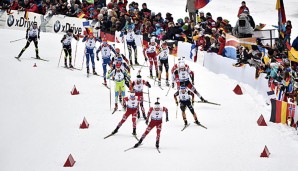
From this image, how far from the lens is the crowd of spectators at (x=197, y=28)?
22.7 meters

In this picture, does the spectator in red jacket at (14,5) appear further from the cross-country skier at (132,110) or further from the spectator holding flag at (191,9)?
the cross-country skier at (132,110)

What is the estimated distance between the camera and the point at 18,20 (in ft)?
117

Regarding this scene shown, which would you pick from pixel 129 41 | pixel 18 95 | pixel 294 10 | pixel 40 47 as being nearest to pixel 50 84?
pixel 18 95

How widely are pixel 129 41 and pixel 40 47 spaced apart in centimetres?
605

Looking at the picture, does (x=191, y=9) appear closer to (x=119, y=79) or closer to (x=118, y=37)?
(x=118, y=37)

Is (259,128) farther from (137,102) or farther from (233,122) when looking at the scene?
(137,102)

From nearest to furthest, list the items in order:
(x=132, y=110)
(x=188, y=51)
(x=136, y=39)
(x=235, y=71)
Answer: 1. (x=132, y=110)
2. (x=235, y=71)
3. (x=188, y=51)
4. (x=136, y=39)

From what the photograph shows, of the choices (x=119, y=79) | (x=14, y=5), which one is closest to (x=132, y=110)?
(x=119, y=79)

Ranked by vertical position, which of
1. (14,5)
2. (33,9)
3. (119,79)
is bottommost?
(119,79)

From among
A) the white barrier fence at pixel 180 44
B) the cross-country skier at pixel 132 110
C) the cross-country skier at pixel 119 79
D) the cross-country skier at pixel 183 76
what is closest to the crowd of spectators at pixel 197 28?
the white barrier fence at pixel 180 44

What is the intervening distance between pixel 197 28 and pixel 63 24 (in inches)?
347

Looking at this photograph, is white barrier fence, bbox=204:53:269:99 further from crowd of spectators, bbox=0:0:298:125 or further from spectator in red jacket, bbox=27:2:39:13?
spectator in red jacket, bbox=27:2:39:13

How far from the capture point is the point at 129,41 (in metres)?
Result: 29.0

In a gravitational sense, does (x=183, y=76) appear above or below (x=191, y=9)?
below
